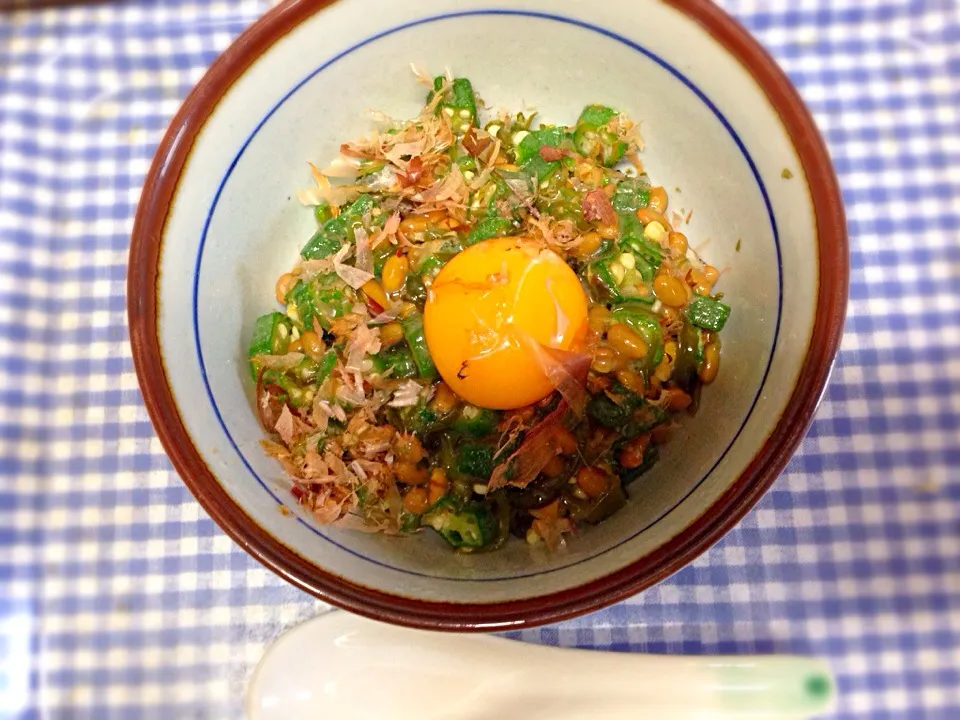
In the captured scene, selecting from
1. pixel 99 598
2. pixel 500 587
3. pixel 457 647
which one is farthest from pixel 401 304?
pixel 99 598

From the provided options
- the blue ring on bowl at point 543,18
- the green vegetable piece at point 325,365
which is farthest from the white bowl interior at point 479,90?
the green vegetable piece at point 325,365

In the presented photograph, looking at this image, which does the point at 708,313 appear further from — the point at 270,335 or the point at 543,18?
the point at 270,335

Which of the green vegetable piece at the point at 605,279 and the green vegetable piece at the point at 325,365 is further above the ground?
the green vegetable piece at the point at 605,279

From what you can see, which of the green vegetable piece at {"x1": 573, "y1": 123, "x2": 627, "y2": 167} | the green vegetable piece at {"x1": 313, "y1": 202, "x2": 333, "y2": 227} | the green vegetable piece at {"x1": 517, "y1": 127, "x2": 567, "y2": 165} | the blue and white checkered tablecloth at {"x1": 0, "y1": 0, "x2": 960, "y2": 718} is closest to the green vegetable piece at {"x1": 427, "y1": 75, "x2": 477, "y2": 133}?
the green vegetable piece at {"x1": 517, "y1": 127, "x2": 567, "y2": 165}

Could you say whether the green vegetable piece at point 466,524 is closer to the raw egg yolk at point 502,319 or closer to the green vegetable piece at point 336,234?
the raw egg yolk at point 502,319

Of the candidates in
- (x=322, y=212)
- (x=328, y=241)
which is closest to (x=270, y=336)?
(x=328, y=241)

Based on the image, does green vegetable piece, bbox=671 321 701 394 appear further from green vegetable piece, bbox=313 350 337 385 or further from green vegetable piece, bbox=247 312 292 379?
green vegetable piece, bbox=247 312 292 379
